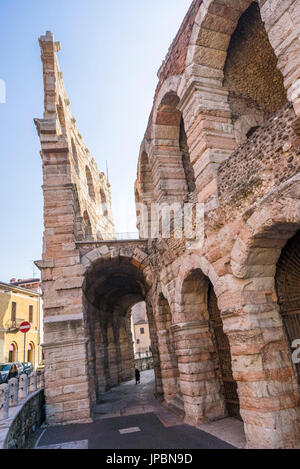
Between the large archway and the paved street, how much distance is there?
1.43m

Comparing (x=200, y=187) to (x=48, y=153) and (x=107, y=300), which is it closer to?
(x=48, y=153)

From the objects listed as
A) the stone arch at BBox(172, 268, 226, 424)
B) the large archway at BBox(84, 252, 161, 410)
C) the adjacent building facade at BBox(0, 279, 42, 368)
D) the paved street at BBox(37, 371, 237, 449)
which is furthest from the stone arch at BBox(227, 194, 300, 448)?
the adjacent building facade at BBox(0, 279, 42, 368)

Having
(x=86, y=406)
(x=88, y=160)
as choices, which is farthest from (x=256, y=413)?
(x=88, y=160)

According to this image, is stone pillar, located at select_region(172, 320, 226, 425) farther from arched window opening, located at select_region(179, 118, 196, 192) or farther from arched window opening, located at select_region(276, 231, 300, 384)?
arched window opening, located at select_region(179, 118, 196, 192)

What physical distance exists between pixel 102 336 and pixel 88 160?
829cm

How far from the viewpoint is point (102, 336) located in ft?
41.0

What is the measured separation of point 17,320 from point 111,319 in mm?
9383

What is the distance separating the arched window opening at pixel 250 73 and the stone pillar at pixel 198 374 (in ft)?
13.2

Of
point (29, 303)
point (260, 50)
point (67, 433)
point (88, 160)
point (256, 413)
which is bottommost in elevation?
point (67, 433)

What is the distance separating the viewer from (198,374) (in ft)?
19.7

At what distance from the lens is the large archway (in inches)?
383

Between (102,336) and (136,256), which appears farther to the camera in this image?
(102,336)

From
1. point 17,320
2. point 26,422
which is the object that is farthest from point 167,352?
point 17,320
